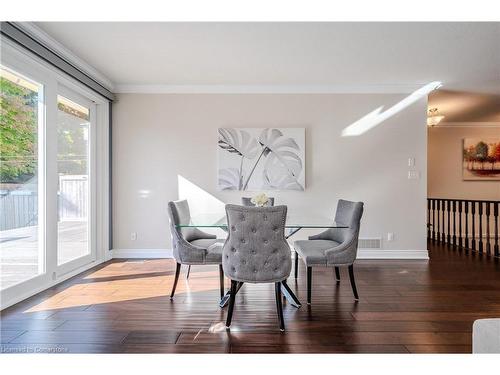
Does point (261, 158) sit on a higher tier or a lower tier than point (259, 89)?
Answer: lower

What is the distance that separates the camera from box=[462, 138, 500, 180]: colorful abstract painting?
6938mm

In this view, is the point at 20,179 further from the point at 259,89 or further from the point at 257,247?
the point at 259,89

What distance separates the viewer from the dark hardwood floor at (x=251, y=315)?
6.89 ft

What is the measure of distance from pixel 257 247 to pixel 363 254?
284 centimetres

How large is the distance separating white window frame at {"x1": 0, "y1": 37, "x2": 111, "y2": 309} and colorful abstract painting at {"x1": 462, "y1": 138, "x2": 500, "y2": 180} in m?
7.36

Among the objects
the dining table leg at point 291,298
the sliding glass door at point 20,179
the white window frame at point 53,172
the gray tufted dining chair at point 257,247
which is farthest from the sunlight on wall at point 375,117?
the sliding glass door at point 20,179

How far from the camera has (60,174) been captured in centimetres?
362

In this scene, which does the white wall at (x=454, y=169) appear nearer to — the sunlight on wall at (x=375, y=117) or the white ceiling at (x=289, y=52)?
the white ceiling at (x=289, y=52)

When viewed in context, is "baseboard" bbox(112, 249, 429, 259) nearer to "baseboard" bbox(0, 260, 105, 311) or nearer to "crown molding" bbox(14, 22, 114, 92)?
"baseboard" bbox(0, 260, 105, 311)

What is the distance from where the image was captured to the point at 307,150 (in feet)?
15.1

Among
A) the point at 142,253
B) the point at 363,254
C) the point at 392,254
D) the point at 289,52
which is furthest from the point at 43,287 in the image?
the point at 392,254

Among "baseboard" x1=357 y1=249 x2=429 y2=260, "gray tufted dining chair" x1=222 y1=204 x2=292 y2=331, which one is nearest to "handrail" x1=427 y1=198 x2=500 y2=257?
"baseboard" x1=357 y1=249 x2=429 y2=260

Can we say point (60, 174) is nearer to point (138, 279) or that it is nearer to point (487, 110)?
point (138, 279)
